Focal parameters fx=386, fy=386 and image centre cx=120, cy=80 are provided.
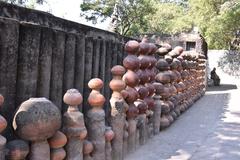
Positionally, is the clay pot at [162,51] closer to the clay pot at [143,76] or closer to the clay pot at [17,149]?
the clay pot at [143,76]

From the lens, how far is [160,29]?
3331cm

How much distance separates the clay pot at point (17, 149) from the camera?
2076mm

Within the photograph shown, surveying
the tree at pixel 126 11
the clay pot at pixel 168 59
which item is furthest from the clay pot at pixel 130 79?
the tree at pixel 126 11

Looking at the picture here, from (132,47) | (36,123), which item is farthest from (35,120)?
(132,47)

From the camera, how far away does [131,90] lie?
3840 millimetres

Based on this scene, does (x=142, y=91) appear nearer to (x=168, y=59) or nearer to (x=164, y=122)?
(x=164, y=122)

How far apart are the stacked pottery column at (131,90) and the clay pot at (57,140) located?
1.42 metres

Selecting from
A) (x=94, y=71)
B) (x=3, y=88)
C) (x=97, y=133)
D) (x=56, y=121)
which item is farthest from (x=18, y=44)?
(x=94, y=71)

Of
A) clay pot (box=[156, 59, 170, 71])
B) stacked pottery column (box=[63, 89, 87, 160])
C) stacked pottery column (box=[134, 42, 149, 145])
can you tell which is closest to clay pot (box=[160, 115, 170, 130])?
clay pot (box=[156, 59, 170, 71])

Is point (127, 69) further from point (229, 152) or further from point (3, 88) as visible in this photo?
point (3, 88)

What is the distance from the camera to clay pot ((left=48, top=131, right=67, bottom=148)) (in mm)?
2340

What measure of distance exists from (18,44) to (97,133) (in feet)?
3.29

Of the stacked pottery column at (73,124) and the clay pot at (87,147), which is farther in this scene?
the clay pot at (87,147)

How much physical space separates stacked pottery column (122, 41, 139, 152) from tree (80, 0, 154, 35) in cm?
2461
